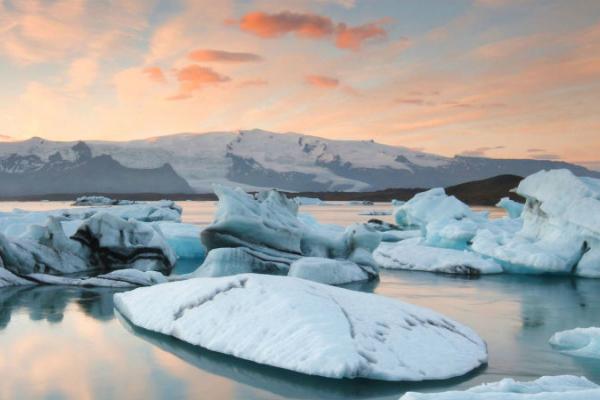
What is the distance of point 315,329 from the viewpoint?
6426mm

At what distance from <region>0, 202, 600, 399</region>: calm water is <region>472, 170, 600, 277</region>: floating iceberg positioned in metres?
3.17

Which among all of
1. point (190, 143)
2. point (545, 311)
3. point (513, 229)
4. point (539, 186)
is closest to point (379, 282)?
point (545, 311)

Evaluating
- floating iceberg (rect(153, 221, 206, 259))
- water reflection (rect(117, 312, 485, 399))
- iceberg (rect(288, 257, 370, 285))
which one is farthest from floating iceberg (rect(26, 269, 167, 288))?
floating iceberg (rect(153, 221, 206, 259))

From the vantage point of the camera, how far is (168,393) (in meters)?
5.84

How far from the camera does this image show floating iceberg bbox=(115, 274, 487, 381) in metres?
6.11

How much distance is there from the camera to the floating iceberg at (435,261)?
1582 cm

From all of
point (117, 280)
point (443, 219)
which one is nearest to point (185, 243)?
point (117, 280)

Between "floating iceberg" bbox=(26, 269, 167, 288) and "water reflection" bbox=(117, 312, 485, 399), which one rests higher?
"water reflection" bbox=(117, 312, 485, 399)

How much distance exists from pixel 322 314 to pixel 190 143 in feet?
560

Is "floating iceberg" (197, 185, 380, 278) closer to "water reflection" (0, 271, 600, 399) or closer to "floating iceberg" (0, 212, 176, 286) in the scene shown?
"floating iceberg" (0, 212, 176, 286)

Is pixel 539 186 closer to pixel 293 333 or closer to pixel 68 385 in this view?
pixel 293 333

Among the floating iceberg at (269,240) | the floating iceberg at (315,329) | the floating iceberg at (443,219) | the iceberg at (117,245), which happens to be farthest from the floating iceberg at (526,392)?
the floating iceberg at (443,219)

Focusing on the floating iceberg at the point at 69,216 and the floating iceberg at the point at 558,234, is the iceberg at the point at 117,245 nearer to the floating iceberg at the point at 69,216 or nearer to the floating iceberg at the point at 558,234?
the floating iceberg at the point at 69,216

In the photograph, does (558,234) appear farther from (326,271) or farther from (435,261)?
(326,271)
